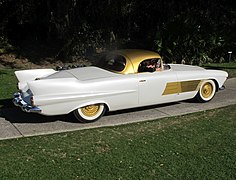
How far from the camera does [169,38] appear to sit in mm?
14102

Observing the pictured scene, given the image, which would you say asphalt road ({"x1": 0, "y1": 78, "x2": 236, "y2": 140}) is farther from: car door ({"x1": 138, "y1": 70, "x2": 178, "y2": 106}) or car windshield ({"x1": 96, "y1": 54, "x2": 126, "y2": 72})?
car windshield ({"x1": 96, "y1": 54, "x2": 126, "y2": 72})

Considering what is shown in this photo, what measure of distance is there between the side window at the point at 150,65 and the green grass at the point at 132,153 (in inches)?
43.3

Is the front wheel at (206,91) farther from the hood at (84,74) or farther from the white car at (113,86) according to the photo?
the hood at (84,74)

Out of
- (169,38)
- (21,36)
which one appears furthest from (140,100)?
(21,36)

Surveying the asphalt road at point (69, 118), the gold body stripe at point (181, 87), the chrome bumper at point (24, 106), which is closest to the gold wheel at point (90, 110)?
the asphalt road at point (69, 118)

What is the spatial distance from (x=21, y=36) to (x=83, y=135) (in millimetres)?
12808

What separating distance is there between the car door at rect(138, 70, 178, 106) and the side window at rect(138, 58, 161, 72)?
10 cm

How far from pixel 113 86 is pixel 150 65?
104 cm

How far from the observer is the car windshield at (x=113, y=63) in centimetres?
717

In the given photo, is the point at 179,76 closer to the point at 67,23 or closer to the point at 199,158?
the point at 199,158

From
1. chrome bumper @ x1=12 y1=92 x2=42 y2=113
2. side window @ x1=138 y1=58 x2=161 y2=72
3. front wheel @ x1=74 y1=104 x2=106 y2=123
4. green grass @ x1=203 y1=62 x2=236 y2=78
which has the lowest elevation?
green grass @ x1=203 y1=62 x2=236 y2=78

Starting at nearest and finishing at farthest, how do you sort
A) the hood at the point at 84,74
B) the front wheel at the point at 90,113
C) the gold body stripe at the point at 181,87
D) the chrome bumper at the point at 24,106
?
the chrome bumper at the point at 24,106 < the front wheel at the point at 90,113 < the hood at the point at 84,74 < the gold body stripe at the point at 181,87

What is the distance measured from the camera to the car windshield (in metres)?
7.17

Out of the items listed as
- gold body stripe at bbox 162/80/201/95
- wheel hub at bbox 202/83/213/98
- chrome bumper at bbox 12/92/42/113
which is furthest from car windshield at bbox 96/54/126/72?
wheel hub at bbox 202/83/213/98
